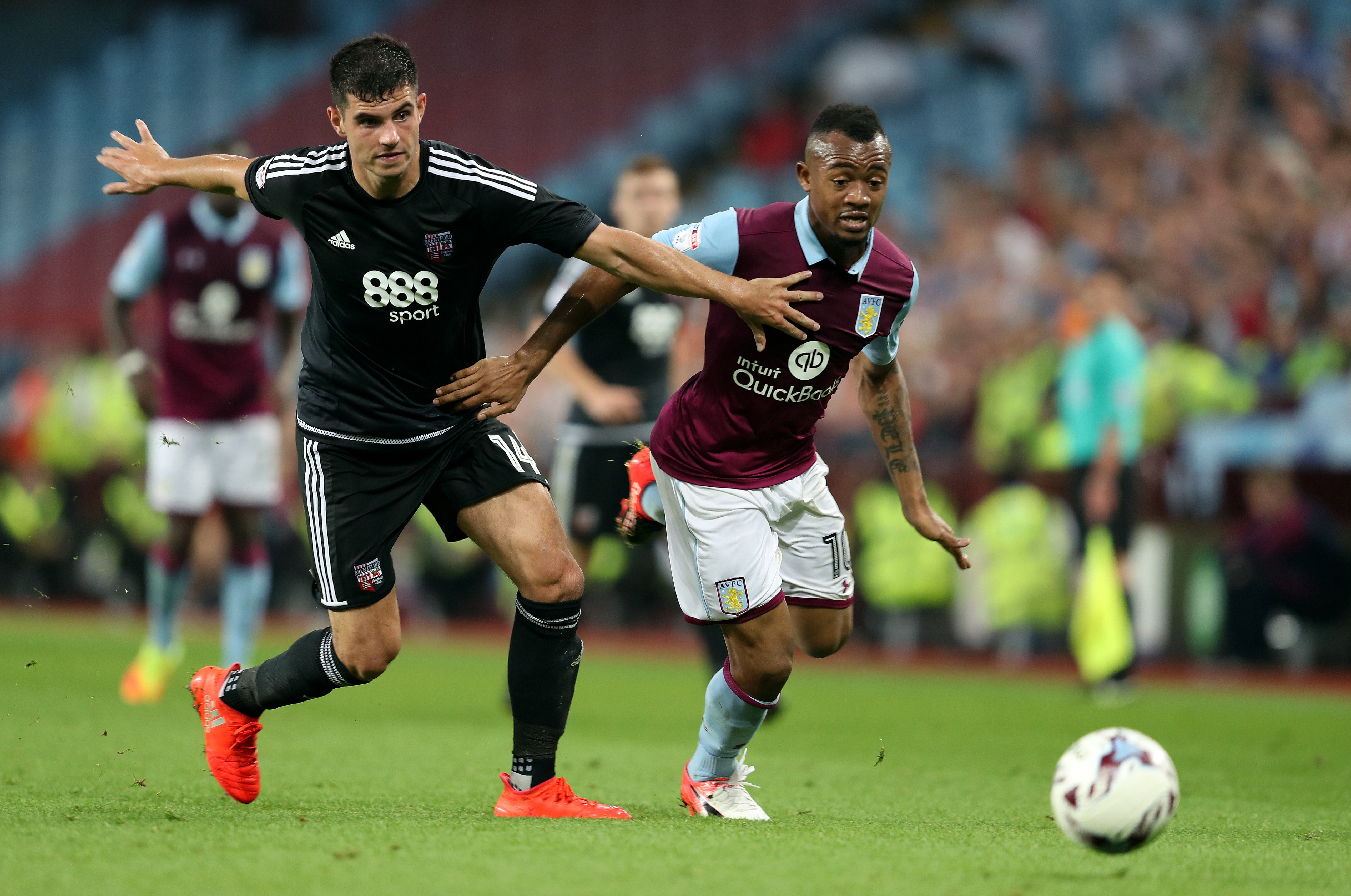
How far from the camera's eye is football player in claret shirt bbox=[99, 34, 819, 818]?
4676 millimetres

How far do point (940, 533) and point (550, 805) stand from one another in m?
1.54

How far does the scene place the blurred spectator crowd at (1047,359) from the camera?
11.6m

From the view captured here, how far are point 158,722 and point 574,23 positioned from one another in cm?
1608

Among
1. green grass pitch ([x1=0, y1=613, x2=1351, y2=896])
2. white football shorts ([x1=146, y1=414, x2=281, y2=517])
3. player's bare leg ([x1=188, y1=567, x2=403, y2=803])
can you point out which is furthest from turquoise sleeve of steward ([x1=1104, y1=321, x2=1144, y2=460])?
player's bare leg ([x1=188, y1=567, x2=403, y2=803])

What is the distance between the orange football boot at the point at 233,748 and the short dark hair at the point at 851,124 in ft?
8.41

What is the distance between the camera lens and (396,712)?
27.0 feet

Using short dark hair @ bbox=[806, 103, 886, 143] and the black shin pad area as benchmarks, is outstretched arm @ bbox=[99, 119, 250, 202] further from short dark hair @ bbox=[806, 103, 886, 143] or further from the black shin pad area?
short dark hair @ bbox=[806, 103, 886, 143]

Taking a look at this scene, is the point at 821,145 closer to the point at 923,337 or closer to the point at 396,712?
the point at 396,712

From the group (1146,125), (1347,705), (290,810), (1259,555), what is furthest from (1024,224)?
(290,810)

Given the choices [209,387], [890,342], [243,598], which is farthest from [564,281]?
[890,342]

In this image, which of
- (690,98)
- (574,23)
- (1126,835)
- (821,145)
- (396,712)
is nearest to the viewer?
(1126,835)

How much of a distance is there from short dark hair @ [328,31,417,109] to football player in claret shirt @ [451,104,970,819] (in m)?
0.80

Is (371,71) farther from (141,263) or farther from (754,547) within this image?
(141,263)

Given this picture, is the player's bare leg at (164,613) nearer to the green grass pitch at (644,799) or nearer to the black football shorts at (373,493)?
the green grass pitch at (644,799)
